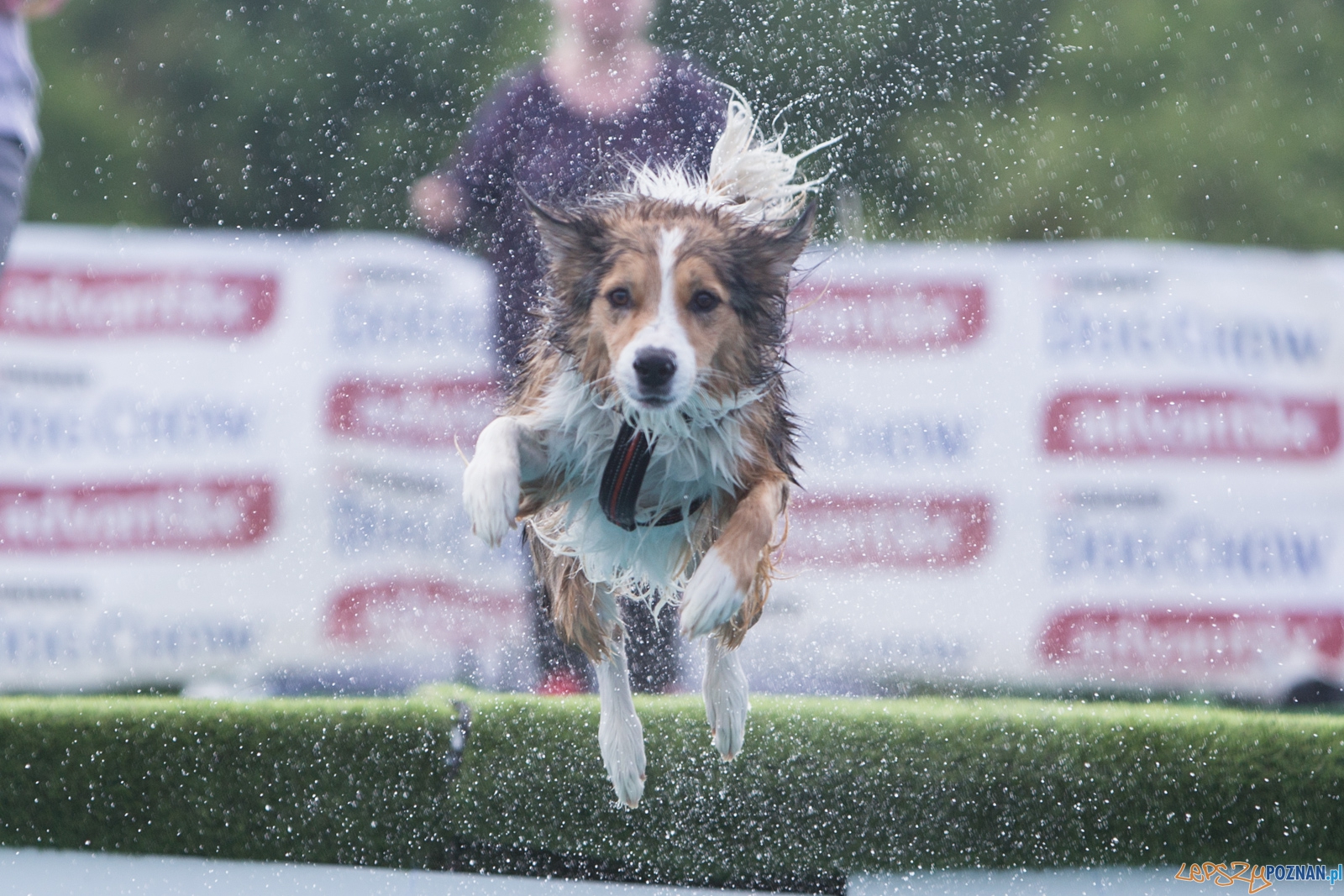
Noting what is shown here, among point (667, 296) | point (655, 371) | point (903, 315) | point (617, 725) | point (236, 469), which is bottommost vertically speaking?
point (236, 469)

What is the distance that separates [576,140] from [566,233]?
4.92 feet

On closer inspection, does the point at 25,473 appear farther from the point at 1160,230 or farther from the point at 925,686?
the point at 1160,230

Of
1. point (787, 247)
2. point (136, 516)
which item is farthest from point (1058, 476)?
point (136, 516)

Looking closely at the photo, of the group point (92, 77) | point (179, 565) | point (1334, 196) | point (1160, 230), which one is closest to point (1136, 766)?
point (179, 565)

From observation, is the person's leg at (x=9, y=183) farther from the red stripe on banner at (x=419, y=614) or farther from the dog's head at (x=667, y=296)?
the red stripe on banner at (x=419, y=614)

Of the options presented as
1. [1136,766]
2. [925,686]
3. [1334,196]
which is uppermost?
[1334,196]

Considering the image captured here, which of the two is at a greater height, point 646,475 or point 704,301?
point 704,301

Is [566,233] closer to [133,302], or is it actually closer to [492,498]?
[492,498]

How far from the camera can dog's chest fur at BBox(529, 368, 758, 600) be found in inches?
109

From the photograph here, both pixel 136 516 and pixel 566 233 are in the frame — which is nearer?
pixel 566 233

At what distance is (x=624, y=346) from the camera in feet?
8.18

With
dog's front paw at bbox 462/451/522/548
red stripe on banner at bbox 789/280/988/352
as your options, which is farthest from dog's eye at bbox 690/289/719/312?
red stripe on banner at bbox 789/280/988/352

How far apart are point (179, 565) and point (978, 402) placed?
3.23m

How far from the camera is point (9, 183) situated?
11.1 ft
